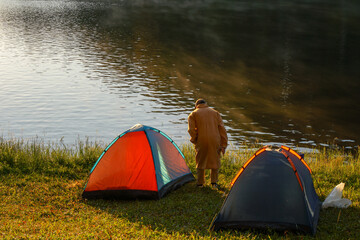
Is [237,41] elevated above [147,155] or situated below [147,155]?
below

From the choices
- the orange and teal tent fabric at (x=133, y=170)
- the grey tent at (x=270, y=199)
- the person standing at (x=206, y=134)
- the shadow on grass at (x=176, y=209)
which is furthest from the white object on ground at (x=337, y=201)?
the orange and teal tent fabric at (x=133, y=170)

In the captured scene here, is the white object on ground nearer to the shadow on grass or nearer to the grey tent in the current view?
the grey tent

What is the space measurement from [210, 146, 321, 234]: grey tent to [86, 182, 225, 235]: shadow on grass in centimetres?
61

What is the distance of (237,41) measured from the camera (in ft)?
186

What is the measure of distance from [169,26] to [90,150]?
52.7m

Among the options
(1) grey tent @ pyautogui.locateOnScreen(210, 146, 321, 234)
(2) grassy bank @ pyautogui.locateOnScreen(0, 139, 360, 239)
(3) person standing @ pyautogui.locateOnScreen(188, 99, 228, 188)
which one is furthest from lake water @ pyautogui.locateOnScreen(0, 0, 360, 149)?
(1) grey tent @ pyautogui.locateOnScreen(210, 146, 321, 234)

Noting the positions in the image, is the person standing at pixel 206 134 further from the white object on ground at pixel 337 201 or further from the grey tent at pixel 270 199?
the white object on ground at pixel 337 201

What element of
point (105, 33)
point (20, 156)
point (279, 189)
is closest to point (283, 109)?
point (20, 156)

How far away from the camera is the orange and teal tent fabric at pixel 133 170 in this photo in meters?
12.4

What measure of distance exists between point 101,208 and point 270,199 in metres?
4.00

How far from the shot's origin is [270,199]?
402 inches

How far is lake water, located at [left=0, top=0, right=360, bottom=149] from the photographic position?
1040 inches

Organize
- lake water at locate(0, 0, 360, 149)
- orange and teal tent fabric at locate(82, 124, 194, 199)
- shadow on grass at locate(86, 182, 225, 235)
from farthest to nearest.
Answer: lake water at locate(0, 0, 360, 149) → orange and teal tent fabric at locate(82, 124, 194, 199) → shadow on grass at locate(86, 182, 225, 235)

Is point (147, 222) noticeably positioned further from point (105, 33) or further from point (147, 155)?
point (105, 33)
